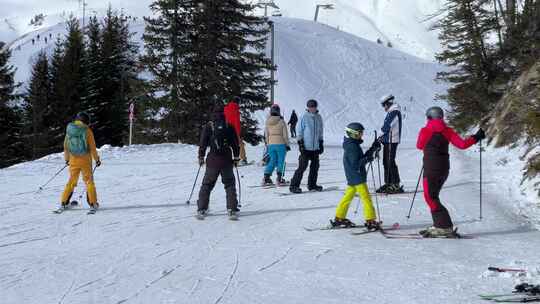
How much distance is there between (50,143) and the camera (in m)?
37.9

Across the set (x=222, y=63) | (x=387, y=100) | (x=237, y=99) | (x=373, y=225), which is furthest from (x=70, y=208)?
(x=222, y=63)

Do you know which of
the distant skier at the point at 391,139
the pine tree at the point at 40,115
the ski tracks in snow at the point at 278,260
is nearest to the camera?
the ski tracks in snow at the point at 278,260

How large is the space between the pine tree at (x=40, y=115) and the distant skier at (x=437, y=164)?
112 ft

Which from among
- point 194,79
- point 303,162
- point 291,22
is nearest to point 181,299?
point 303,162

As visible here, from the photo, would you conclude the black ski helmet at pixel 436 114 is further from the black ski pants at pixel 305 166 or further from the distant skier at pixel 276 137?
the distant skier at pixel 276 137

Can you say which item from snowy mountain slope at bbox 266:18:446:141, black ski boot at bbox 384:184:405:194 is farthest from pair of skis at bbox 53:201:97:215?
snowy mountain slope at bbox 266:18:446:141

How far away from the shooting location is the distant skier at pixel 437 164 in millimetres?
7570

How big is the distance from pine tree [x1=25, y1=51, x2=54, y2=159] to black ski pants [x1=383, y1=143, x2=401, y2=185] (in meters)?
31.1

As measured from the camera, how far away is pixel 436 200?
7613 mm

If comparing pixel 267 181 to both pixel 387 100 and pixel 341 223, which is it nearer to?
pixel 387 100

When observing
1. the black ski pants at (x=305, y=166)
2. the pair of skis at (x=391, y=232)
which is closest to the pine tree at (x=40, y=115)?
the black ski pants at (x=305, y=166)

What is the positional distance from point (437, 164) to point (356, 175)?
1.17 m

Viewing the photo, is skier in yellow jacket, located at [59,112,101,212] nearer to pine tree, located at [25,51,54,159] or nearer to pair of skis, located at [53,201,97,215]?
pair of skis, located at [53,201,97,215]

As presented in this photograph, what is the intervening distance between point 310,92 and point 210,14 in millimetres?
32207
